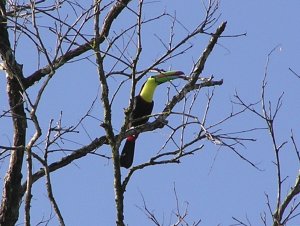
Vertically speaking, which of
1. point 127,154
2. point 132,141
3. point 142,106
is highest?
point 142,106

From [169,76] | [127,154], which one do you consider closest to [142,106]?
[127,154]

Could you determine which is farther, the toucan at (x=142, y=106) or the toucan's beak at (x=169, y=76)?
the toucan at (x=142, y=106)

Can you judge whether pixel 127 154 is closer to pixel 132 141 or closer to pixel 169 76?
pixel 132 141

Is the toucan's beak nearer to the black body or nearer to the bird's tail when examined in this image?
the black body

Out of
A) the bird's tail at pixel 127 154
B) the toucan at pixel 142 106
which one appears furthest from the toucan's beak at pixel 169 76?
the bird's tail at pixel 127 154

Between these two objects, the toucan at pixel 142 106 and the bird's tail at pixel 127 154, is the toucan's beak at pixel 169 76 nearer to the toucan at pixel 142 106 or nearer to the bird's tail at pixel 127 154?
the toucan at pixel 142 106

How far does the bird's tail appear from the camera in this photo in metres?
7.04

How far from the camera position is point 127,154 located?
706 cm

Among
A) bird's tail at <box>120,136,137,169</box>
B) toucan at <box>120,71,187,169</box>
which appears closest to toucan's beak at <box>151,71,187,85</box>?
toucan at <box>120,71,187,169</box>

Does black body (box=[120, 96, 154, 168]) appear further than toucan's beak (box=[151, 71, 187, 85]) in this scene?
Yes

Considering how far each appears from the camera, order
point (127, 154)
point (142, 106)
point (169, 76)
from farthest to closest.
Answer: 1. point (142, 106)
2. point (127, 154)
3. point (169, 76)

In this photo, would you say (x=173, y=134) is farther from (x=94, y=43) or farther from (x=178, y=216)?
(x=94, y=43)

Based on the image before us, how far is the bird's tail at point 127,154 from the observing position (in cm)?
704

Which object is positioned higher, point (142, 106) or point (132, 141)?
point (142, 106)
